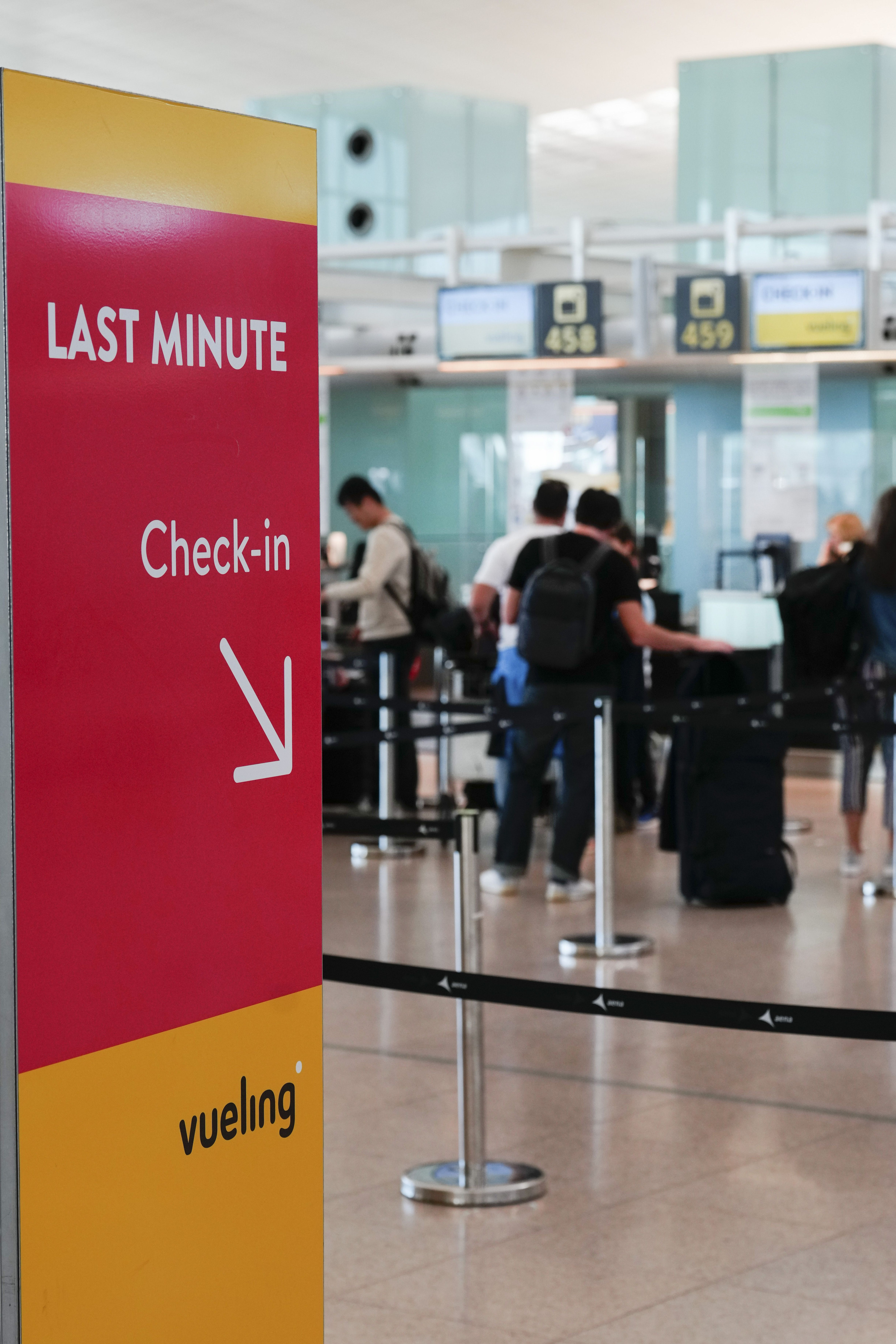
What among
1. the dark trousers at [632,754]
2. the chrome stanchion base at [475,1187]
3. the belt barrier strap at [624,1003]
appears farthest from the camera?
the dark trousers at [632,754]

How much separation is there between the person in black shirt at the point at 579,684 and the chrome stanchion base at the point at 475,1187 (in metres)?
3.31

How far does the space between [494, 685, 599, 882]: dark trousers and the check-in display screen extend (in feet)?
16.7

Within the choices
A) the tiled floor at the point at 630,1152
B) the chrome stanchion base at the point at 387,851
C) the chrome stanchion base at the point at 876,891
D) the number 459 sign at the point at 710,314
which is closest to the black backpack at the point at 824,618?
the chrome stanchion base at the point at 876,891

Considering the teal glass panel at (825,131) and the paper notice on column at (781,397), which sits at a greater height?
the teal glass panel at (825,131)

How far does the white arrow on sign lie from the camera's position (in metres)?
2.18

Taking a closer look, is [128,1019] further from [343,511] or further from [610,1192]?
[343,511]

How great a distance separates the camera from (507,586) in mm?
8227

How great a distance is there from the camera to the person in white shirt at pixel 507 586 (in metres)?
8.12

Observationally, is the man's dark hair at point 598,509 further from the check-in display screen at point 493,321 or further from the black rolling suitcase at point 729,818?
the check-in display screen at point 493,321

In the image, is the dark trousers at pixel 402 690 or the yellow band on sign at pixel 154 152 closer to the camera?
the yellow band on sign at pixel 154 152

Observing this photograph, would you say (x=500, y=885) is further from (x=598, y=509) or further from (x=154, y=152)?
(x=154, y=152)

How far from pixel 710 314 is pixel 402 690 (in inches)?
148

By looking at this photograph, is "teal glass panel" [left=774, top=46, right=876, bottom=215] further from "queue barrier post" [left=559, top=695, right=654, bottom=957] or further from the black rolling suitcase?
"queue barrier post" [left=559, top=695, right=654, bottom=957]

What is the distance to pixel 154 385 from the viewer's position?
2.04 metres
